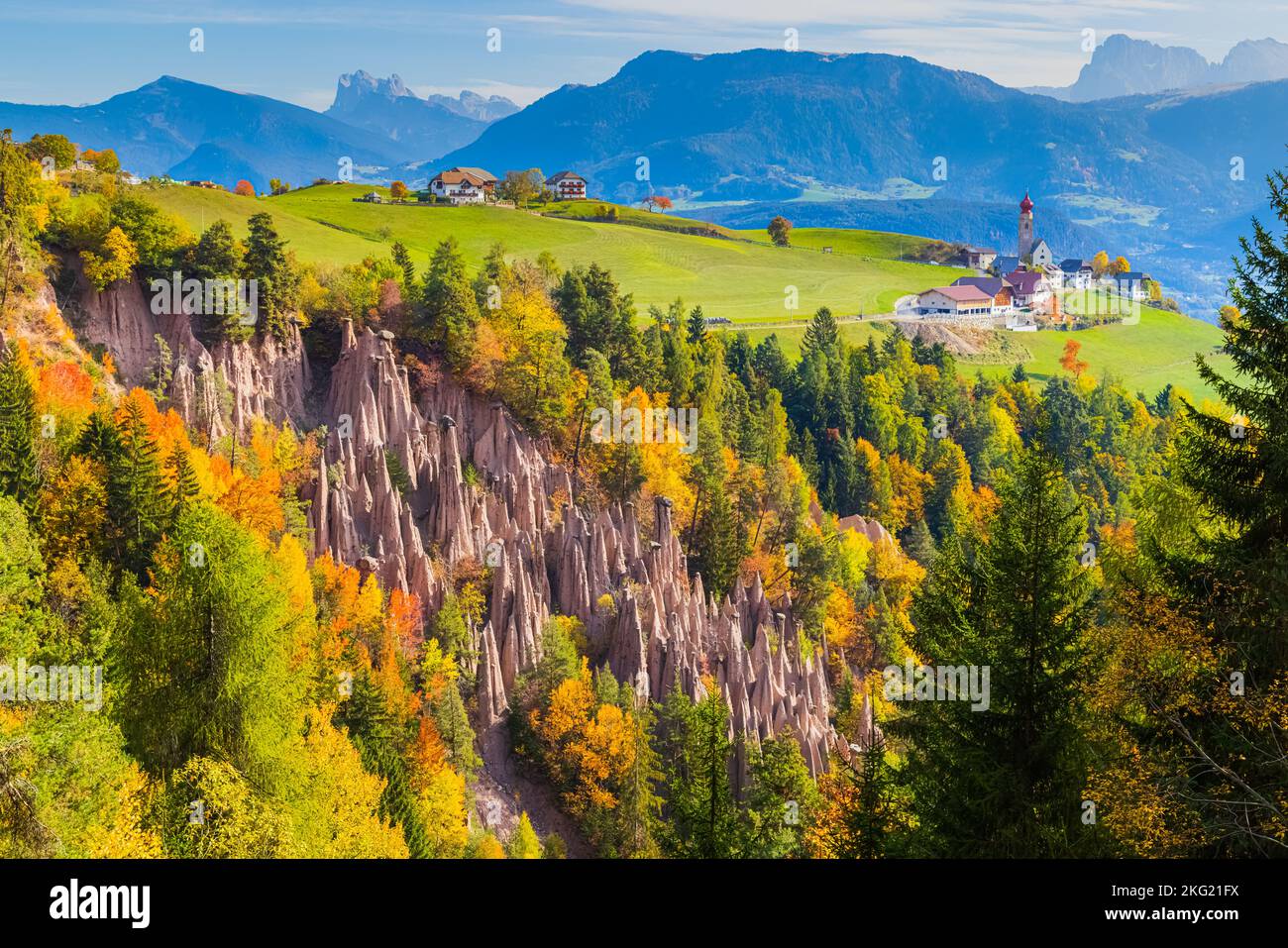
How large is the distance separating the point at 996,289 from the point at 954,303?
1161cm

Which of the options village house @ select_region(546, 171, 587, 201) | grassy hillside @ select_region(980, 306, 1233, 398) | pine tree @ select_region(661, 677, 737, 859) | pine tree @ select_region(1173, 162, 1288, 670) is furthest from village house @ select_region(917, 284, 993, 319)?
pine tree @ select_region(1173, 162, 1288, 670)

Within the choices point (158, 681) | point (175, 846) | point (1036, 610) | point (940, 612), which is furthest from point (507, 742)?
point (1036, 610)

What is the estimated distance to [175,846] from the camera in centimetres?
2775

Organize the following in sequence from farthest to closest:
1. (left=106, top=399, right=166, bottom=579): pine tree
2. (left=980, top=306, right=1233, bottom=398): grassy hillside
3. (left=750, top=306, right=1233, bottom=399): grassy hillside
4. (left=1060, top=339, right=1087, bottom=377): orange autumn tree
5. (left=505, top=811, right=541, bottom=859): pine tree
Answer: (left=980, top=306, right=1233, bottom=398): grassy hillside → (left=1060, top=339, right=1087, bottom=377): orange autumn tree → (left=750, top=306, right=1233, bottom=399): grassy hillside → (left=505, top=811, right=541, bottom=859): pine tree → (left=106, top=399, right=166, bottom=579): pine tree

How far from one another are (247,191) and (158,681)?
103243mm

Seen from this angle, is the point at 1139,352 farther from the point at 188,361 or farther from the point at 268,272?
the point at 188,361

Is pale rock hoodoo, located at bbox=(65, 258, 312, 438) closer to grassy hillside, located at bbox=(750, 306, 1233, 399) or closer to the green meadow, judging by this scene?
the green meadow

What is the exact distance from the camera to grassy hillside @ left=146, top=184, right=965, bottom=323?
132 m

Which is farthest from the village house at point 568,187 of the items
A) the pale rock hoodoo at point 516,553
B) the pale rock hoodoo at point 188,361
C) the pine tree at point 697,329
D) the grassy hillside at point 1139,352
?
the pale rock hoodoo at point 188,361

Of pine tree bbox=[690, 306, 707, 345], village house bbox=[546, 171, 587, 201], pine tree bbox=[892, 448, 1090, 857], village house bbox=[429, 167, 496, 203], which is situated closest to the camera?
pine tree bbox=[892, 448, 1090, 857]

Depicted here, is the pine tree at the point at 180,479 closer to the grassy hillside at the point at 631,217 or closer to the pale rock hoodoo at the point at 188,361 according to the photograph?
the pale rock hoodoo at the point at 188,361

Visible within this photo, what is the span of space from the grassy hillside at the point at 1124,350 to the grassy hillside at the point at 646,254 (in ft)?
37.4

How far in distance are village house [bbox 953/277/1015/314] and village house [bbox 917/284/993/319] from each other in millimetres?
1309

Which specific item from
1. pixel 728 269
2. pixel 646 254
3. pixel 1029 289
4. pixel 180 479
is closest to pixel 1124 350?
pixel 1029 289
